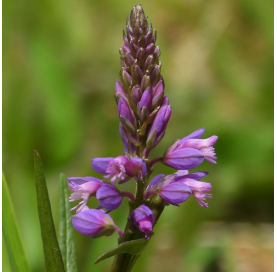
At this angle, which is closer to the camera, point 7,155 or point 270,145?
point 7,155

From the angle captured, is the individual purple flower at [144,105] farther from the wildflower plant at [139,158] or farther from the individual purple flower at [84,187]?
the individual purple flower at [84,187]

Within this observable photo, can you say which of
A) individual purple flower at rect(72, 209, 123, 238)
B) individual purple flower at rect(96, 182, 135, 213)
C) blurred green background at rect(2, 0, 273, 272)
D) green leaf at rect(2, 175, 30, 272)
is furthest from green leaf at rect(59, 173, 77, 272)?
blurred green background at rect(2, 0, 273, 272)

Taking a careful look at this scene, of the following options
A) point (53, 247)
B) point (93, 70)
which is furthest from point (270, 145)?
point (53, 247)

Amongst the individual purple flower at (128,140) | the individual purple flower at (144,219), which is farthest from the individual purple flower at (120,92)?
the individual purple flower at (144,219)

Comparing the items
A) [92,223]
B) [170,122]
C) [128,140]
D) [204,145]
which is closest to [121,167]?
[128,140]

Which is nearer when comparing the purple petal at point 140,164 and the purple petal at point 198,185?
the purple petal at point 140,164

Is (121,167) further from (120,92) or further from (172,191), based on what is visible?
(120,92)

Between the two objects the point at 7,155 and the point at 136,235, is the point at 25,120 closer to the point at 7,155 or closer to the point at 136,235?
the point at 7,155
